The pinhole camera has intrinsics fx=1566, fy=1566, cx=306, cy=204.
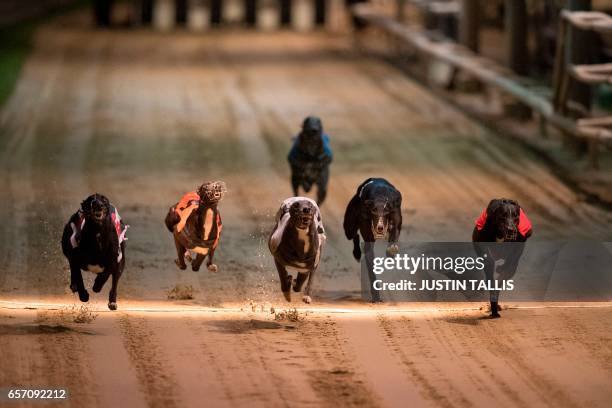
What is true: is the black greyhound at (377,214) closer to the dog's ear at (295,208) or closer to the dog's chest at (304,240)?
the dog's chest at (304,240)

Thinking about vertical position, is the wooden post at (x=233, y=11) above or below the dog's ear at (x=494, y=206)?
below

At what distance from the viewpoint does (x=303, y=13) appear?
28.9 metres

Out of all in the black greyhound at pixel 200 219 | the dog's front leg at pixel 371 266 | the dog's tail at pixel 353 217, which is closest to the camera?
the black greyhound at pixel 200 219

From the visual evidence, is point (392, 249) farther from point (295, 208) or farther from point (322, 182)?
point (322, 182)

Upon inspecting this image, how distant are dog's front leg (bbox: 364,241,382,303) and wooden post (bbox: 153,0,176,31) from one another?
19566 mm

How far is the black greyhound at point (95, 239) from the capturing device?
836 cm

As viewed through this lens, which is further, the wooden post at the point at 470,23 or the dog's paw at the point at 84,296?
the wooden post at the point at 470,23

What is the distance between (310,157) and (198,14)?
699 inches

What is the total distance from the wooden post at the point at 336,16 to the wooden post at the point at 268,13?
93cm

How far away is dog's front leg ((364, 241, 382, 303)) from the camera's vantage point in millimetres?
9219

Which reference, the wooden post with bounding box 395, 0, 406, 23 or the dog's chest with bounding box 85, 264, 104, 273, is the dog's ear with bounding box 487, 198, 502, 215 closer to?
the dog's chest with bounding box 85, 264, 104, 273

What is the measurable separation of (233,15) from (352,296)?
65.0 ft

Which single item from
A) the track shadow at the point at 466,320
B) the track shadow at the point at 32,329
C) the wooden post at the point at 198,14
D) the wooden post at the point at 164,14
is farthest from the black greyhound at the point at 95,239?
the wooden post at the point at 164,14

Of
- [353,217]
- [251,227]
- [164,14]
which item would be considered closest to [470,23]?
[164,14]
